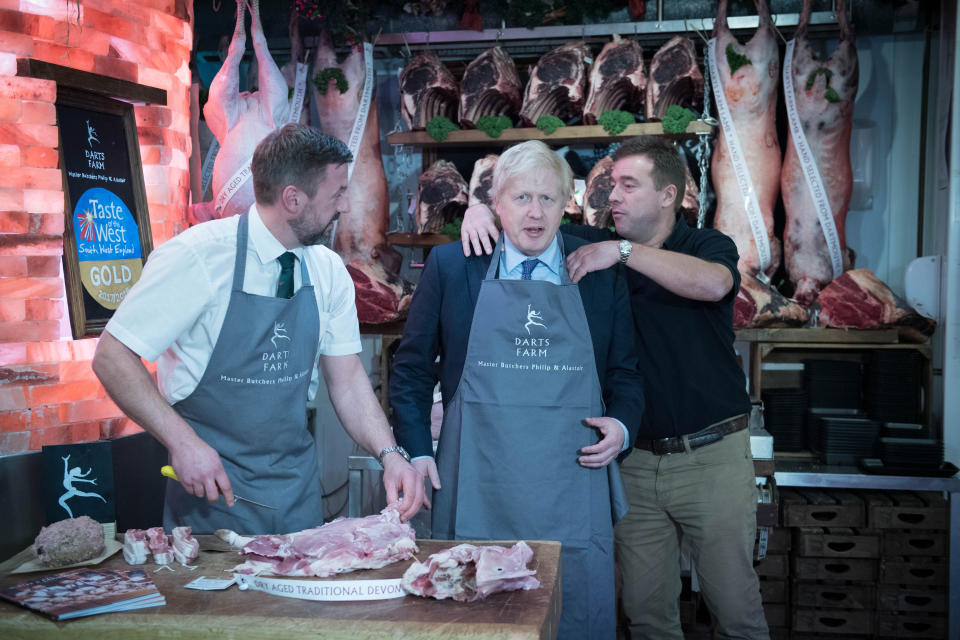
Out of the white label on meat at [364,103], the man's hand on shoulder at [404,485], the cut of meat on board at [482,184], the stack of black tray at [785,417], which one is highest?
the white label on meat at [364,103]

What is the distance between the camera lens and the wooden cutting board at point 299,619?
60.7 inches

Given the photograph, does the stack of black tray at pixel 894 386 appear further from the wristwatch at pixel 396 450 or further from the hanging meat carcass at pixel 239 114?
the hanging meat carcass at pixel 239 114

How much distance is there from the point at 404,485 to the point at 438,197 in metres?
2.35

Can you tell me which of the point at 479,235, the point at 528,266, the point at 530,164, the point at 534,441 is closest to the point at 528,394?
the point at 534,441

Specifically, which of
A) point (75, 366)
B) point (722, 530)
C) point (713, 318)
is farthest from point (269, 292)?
point (722, 530)

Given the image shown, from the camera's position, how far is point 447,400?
8.36 ft

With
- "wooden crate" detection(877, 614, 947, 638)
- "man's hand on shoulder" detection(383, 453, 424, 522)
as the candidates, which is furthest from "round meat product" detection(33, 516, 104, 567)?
"wooden crate" detection(877, 614, 947, 638)

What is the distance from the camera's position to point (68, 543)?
6.25 feet

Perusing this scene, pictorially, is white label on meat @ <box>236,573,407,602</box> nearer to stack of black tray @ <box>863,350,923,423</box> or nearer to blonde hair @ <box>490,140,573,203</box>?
blonde hair @ <box>490,140,573,203</box>

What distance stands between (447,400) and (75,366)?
1.40 m

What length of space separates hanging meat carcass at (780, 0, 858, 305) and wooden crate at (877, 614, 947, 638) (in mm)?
1524

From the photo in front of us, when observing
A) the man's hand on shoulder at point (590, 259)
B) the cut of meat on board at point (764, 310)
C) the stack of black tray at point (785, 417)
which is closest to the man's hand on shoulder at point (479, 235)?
the man's hand on shoulder at point (590, 259)

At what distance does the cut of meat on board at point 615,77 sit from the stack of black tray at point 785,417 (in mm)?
1616

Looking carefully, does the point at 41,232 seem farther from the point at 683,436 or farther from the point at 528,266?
the point at 683,436
